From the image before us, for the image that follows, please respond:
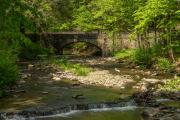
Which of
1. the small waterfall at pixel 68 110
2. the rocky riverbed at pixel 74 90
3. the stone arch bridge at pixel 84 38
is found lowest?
the small waterfall at pixel 68 110

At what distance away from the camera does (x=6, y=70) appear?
Answer: 23875 mm

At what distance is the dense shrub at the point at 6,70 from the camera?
23.6m

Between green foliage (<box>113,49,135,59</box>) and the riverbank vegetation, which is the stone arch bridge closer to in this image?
the riverbank vegetation

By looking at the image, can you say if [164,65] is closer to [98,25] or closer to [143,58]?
[143,58]

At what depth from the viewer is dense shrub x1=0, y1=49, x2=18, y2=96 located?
77.5ft

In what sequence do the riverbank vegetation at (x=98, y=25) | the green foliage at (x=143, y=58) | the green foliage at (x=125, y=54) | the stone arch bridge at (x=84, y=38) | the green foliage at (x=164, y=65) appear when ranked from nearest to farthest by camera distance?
the riverbank vegetation at (x=98, y=25) → the green foliage at (x=164, y=65) → the green foliage at (x=143, y=58) → the green foliage at (x=125, y=54) → the stone arch bridge at (x=84, y=38)

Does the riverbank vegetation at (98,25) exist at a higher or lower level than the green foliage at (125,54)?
higher

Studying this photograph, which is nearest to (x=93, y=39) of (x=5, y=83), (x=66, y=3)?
(x=66, y=3)

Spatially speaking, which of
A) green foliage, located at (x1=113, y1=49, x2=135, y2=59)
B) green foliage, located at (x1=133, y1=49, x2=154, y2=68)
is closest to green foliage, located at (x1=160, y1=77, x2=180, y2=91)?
green foliage, located at (x1=133, y1=49, x2=154, y2=68)

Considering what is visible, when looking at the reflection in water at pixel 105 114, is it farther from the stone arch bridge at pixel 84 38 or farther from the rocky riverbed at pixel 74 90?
the stone arch bridge at pixel 84 38

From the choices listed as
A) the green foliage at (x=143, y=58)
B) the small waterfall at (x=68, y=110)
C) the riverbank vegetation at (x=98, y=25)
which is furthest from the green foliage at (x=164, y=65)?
the small waterfall at (x=68, y=110)

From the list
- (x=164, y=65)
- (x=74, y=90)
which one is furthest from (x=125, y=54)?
(x=74, y=90)

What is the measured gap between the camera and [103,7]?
2064 inches

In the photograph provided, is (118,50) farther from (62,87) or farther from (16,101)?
(16,101)
